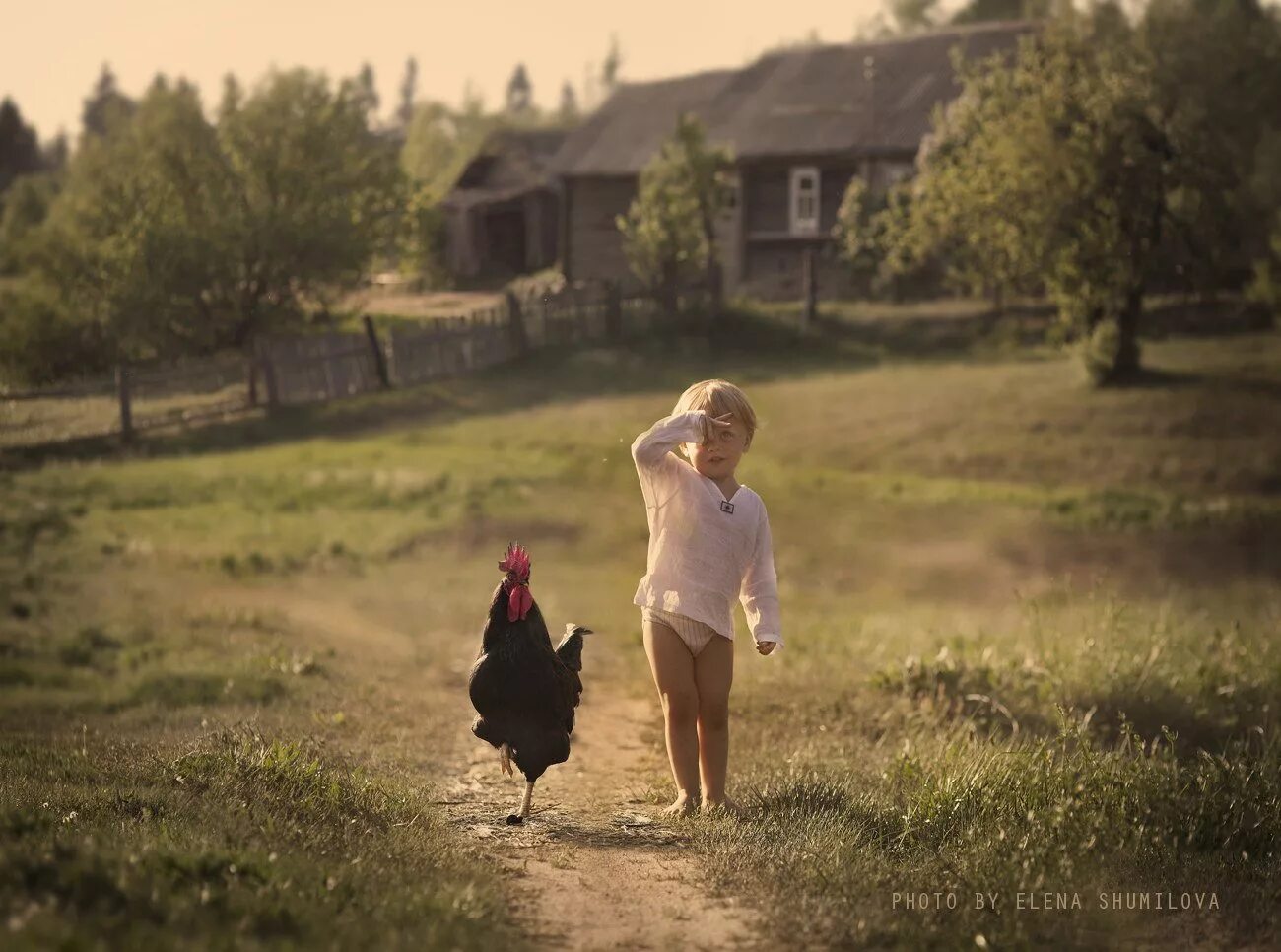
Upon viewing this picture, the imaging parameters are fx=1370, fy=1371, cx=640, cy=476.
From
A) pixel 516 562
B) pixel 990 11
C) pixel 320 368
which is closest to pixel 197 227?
pixel 320 368

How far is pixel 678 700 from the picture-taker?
5.33 metres

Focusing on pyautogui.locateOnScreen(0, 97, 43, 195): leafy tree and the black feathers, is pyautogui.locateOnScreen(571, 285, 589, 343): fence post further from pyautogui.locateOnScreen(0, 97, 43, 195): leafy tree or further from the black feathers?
the black feathers

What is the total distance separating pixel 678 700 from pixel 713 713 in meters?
0.15

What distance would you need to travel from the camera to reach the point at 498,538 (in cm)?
1398

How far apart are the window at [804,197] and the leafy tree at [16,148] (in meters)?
17.3

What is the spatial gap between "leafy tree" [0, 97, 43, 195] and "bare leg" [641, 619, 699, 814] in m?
9.62

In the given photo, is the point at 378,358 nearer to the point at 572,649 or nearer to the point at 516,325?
the point at 516,325

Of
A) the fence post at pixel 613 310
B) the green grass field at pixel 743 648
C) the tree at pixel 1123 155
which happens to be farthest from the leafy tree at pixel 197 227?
the tree at pixel 1123 155

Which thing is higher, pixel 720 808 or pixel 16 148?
pixel 16 148

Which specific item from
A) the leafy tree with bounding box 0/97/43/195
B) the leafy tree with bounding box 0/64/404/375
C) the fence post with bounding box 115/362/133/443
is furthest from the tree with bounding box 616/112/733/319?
the fence post with bounding box 115/362/133/443

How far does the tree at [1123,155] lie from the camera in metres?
17.8

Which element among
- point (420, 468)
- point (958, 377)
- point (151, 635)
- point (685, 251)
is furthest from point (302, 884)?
point (685, 251)

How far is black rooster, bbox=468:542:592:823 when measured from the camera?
493cm

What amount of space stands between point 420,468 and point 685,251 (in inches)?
368
